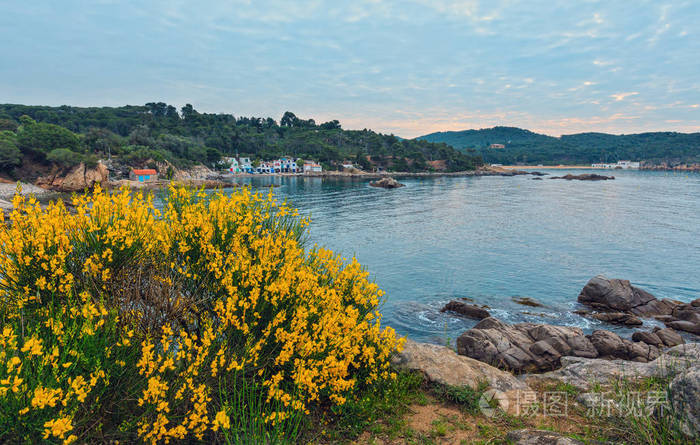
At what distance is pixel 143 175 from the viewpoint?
3777 inches

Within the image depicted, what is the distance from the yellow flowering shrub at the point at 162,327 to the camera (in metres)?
5.26

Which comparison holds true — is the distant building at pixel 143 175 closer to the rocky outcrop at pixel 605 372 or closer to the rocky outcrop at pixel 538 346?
the rocky outcrop at pixel 538 346

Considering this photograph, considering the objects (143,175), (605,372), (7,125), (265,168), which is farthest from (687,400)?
(265,168)

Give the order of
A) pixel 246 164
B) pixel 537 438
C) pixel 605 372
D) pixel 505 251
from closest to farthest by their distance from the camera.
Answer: pixel 537 438
pixel 605 372
pixel 505 251
pixel 246 164

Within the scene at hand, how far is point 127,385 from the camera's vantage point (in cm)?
585

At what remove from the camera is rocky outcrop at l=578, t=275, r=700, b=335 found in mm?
22031

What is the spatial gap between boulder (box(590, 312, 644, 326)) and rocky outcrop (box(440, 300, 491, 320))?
6.92 metres

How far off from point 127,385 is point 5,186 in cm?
8814

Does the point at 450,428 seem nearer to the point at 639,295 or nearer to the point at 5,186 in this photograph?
the point at 639,295

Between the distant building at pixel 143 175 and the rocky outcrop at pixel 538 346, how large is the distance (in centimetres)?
9981

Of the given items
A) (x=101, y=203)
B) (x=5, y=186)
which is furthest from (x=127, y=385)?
(x=5, y=186)

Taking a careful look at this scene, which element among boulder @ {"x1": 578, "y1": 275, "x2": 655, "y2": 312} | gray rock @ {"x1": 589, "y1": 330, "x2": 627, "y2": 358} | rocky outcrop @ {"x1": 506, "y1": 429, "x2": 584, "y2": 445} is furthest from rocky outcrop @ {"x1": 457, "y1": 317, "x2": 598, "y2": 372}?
rocky outcrop @ {"x1": 506, "y1": 429, "x2": 584, "y2": 445}

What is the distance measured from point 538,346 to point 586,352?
2595mm

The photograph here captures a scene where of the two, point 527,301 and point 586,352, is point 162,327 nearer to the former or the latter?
point 586,352
